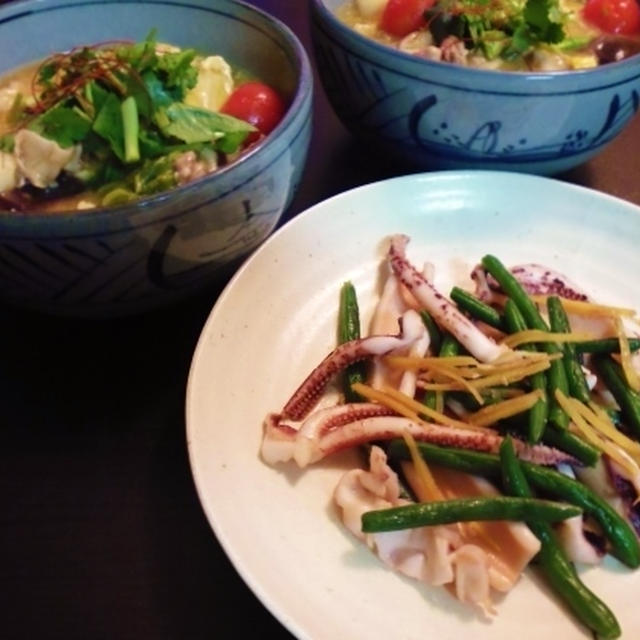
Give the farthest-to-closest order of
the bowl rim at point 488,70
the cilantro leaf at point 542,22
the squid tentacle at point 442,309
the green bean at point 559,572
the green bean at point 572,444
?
the cilantro leaf at point 542,22, the bowl rim at point 488,70, the squid tentacle at point 442,309, the green bean at point 572,444, the green bean at point 559,572

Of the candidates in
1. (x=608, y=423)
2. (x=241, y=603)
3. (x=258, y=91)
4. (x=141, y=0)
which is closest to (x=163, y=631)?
(x=241, y=603)

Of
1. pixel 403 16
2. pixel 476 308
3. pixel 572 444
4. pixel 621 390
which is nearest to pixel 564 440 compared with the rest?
pixel 572 444

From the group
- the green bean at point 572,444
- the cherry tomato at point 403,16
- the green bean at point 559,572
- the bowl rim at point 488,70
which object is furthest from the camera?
the cherry tomato at point 403,16

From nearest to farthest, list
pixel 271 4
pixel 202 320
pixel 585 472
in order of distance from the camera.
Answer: pixel 585 472, pixel 202 320, pixel 271 4

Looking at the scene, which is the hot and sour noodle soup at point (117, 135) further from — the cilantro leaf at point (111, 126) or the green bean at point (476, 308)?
the green bean at point (476, 308)

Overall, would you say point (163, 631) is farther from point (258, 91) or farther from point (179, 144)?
point (258, 91)

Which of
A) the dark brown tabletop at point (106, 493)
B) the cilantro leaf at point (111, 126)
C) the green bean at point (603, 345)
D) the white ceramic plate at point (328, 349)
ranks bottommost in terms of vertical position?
the dark brown tabletop at point (106, 493)

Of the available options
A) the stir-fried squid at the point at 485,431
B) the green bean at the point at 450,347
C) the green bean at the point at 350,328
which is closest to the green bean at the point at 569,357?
the stir-fried squid at the point at 485,431
